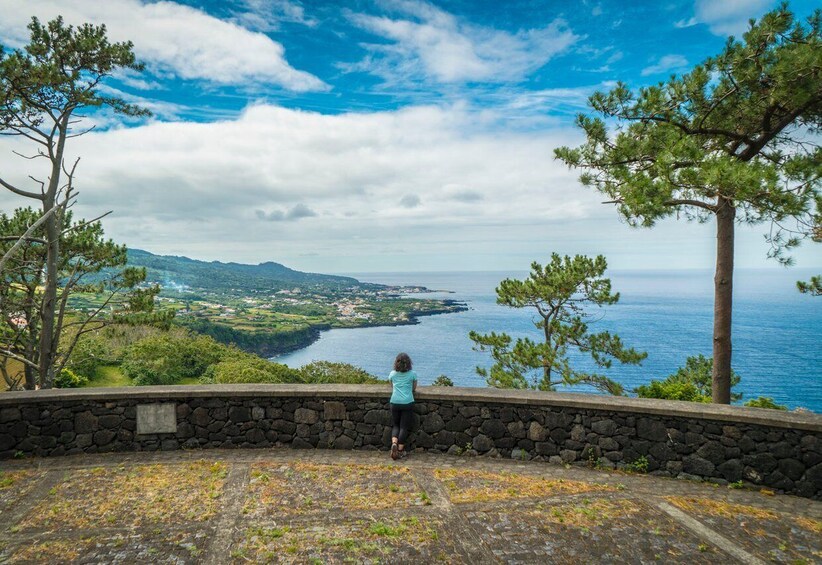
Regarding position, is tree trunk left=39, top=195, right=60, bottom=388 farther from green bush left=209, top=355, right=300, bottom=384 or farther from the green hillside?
the green hillside

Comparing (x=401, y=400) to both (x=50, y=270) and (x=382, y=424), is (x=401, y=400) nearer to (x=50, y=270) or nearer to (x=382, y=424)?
(x=382, y=424)

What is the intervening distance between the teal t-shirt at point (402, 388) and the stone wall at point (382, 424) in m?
0.20

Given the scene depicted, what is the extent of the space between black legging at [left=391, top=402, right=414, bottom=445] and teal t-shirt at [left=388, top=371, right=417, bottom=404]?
7cm

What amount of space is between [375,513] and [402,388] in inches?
66.4

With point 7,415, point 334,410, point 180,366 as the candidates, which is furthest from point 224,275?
point 334,410

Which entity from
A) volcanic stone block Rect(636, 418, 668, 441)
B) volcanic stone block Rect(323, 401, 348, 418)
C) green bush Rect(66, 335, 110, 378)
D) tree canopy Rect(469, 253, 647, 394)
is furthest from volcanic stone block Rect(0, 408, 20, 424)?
green bush Rect(66, 335, 110, 378)

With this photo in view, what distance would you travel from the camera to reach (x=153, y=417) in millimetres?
5992

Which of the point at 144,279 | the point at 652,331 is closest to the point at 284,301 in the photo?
the point at 652,331

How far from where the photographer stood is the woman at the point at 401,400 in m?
5.80

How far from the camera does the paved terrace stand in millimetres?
3740

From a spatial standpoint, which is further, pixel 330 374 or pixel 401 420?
pixel 330 374

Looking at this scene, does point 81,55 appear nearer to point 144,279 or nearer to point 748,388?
point 144,279

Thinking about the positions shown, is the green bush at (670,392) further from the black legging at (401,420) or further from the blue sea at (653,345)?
the blue sea at (653,345)

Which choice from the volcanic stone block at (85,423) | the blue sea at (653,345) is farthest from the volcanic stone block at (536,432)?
the blue sea at (653,345)
